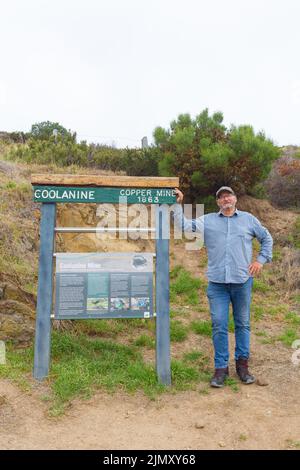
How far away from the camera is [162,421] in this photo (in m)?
3.99

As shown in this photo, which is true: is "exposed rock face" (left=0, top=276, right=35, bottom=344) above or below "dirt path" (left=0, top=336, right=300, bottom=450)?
above

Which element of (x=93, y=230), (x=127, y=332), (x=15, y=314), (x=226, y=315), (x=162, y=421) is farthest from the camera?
(x=127, y=332)

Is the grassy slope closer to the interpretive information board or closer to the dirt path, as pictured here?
the dirt path

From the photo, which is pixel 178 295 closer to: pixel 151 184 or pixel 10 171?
pixel 151 184

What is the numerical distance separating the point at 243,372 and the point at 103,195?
225 cm

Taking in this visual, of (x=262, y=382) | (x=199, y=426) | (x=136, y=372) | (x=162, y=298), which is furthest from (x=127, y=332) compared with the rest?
(x=199, y=426)

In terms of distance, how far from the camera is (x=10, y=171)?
938cm

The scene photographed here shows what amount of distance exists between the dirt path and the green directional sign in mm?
1796

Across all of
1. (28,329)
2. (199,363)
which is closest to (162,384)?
(199,363)

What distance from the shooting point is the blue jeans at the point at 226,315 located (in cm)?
471

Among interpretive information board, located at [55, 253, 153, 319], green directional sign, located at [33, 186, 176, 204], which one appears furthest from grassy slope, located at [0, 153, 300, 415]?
green directional sign, located at [33, 186, 176, 204]

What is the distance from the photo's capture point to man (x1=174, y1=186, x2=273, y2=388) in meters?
4.68

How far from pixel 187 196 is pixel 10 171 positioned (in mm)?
3570

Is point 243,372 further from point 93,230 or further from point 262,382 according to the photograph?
point 93,230
